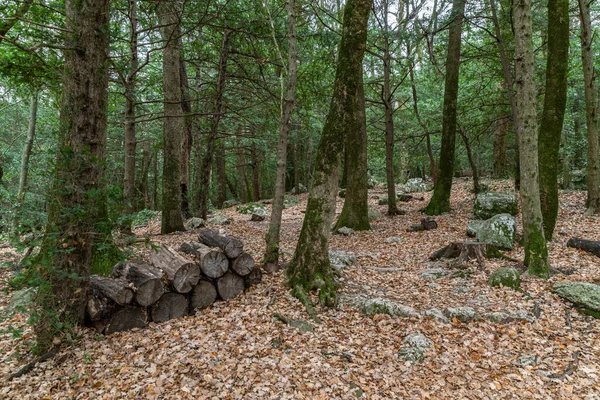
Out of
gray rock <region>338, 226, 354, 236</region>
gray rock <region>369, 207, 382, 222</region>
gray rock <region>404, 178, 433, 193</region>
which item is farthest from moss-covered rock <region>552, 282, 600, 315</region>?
gray rock <region>404, 178, 433, 193</region>

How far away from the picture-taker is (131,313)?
431 centimetres

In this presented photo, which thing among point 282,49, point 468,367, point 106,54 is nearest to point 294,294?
point 468,367

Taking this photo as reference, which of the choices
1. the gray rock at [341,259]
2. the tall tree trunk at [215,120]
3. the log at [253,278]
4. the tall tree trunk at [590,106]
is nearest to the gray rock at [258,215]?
the tall tree trunk at [215,120]

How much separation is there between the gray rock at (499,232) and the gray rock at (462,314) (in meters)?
3.54

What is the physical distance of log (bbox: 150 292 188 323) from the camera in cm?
453

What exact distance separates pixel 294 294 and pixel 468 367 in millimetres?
2630

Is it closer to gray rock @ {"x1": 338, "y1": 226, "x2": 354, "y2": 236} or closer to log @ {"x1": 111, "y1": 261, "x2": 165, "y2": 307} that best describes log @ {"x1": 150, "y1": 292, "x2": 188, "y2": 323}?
log @ {"x1": 111, "y1": 261, "x2": 165, "y2": 307}

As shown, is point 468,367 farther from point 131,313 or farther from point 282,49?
point 282,49

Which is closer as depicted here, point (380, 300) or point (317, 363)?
point (317, 363)

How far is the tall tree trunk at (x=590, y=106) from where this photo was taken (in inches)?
351

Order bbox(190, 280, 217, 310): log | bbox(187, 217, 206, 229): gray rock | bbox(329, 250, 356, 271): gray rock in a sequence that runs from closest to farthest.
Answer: bbox(190, 280, 217, 310): log, bbox(329, 250, 356, 271): gray rock, bbox(187, 217, 206, 229): gray rock

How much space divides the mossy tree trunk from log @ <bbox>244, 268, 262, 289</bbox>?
61 cm

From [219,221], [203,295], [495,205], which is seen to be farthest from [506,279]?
[219,221]

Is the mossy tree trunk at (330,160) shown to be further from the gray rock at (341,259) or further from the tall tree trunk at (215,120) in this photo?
the tall tree trunk at (215,120)
